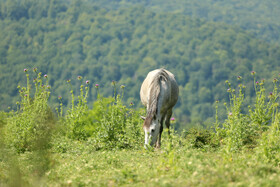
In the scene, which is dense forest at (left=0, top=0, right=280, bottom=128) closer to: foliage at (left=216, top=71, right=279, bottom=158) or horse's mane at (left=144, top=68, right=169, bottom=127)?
foliage at (left=216, top=71, right=279, bottom=158)

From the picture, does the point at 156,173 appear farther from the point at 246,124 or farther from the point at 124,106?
the point at 124,106

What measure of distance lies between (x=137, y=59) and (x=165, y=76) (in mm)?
161346

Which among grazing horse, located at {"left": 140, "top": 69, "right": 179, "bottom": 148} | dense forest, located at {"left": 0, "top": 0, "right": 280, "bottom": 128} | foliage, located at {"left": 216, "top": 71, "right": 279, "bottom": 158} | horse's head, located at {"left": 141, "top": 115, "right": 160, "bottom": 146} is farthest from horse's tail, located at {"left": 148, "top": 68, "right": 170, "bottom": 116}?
dense forest, located at {"left": 0, "top": 0, "right": 280, "bottom": 128}

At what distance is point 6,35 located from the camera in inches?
6147

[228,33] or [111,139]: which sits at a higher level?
[228,33]

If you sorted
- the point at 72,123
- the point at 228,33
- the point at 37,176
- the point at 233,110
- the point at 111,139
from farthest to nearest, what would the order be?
the point at 228,33 < the point at 72,123 < the point at 111,139 < the point at 233,110 < the point at 37,176

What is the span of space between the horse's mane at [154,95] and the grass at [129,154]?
0.73 m

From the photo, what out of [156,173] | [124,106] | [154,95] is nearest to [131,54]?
[124,106]

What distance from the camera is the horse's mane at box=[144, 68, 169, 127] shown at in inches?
341

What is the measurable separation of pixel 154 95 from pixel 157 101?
0.18 m

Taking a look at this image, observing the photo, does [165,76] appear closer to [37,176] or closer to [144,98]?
[144,98]

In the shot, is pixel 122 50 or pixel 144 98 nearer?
pixel 144 98

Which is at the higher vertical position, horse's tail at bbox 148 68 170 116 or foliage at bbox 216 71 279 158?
horse's tail at bbox 148 68 170 116

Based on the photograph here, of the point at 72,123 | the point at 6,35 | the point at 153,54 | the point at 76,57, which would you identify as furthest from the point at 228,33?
the point at 72,123
